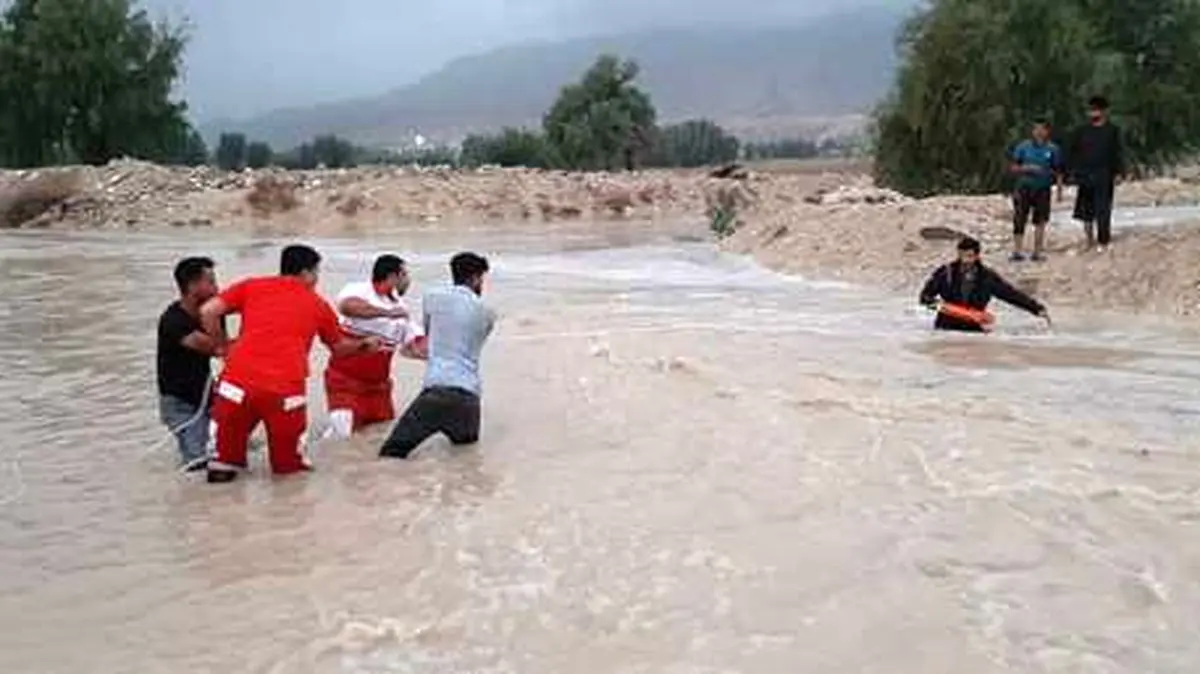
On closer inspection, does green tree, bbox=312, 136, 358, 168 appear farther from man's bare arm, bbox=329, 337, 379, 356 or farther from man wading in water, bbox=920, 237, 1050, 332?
man's bare arm, bbox=329, 337, 379, 356

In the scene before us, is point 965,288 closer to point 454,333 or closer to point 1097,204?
point 1097,204

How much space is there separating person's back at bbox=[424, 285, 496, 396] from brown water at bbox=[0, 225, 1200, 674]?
51 centimetres

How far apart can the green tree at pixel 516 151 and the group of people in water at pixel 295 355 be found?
242ft

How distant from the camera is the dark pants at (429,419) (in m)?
8.94

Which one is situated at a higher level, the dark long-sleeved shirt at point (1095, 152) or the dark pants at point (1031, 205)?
the dark long-sleeved shirt at point (1095, 152)

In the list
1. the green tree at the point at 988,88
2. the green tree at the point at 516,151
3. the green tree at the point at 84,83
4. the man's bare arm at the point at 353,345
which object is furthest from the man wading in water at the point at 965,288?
the green tree at the point at 516,151

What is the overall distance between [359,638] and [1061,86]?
32.4m

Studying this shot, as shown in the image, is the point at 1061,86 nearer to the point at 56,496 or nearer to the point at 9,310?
the point at 9,310

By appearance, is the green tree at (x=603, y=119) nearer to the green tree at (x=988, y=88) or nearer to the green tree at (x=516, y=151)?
the green tree at (x=516, y=151)

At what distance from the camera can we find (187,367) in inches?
348

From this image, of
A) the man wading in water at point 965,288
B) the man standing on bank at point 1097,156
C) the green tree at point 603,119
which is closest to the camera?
the man wading in water at point 965,288

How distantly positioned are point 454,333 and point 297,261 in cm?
109

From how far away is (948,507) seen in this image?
7352 millimetres

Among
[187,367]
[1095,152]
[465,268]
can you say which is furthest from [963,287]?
[187,367]
